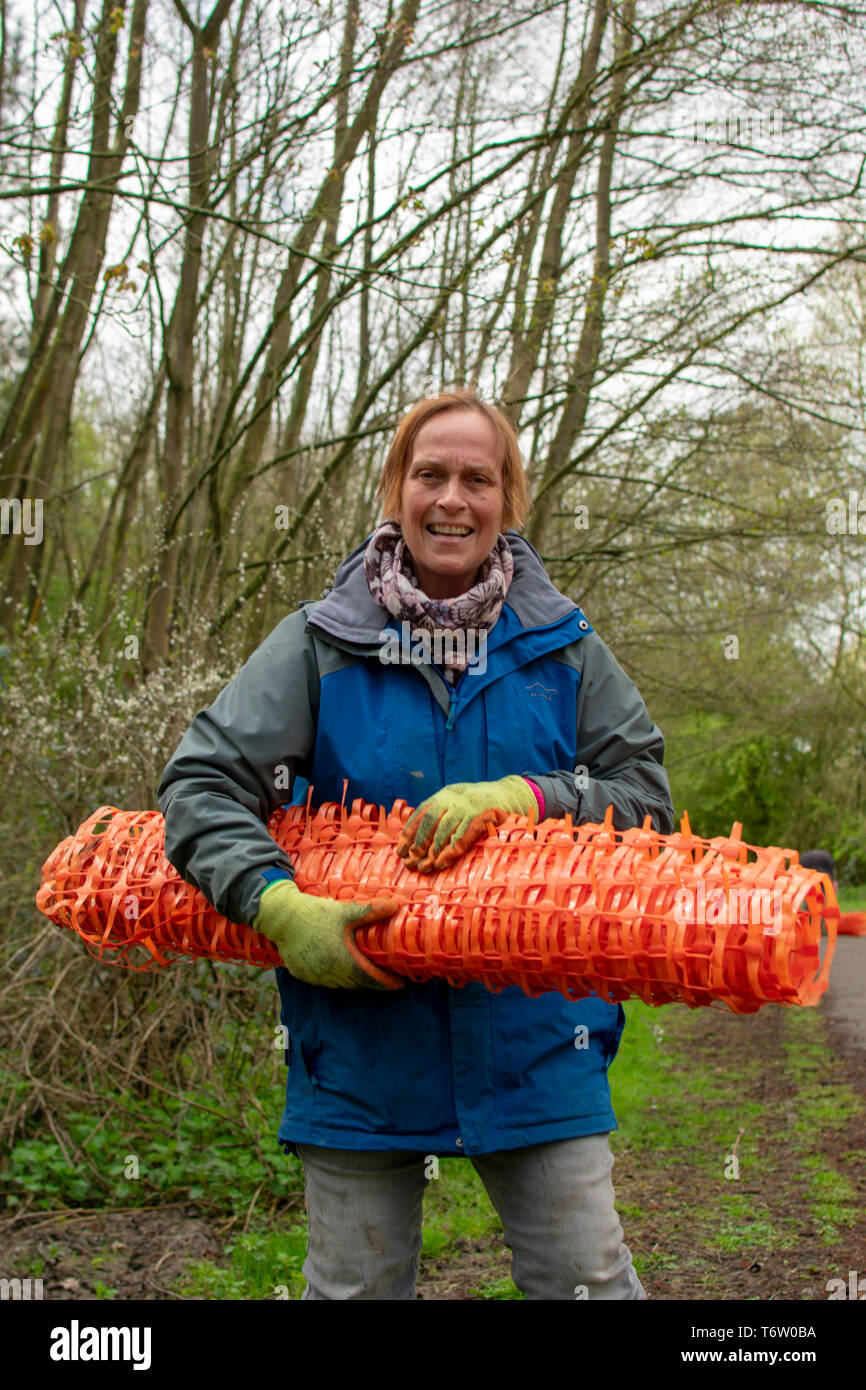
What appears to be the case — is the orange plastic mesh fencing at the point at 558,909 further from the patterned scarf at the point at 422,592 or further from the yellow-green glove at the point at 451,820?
the patterned scarf at the point at 422,592

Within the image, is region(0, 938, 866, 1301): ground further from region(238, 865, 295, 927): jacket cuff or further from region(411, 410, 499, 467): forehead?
region(411, 410, 499, 467): forehead

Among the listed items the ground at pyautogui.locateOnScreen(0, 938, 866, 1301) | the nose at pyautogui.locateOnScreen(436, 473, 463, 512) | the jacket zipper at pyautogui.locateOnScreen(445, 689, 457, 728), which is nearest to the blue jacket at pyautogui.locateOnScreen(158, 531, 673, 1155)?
the jacket zipper at pyautogui.locateOnScreen(445, 689, 457, 728)

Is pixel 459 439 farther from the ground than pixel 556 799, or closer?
farther from the ground

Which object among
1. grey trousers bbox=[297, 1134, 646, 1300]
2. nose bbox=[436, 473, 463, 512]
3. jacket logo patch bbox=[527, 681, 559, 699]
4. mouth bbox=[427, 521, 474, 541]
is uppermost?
nose bbox=[436, 473, 463, 512]

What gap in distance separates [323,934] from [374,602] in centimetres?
71

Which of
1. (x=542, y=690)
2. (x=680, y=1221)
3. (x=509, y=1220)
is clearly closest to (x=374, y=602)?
(x=542, y=690)

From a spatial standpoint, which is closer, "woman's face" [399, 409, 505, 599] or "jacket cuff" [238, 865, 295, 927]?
"jacket cuff" [238, 865, 295, 927]

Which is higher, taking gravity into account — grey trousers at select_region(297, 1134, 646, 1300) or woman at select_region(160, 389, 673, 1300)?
woman at select_region(160, 389, 673, 1300)

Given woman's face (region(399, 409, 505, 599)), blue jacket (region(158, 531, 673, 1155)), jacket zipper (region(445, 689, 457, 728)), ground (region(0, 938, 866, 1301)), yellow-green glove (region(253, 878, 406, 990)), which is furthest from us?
ground (region(0, 938, 866, 1301))

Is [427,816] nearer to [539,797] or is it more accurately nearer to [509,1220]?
[539,797]

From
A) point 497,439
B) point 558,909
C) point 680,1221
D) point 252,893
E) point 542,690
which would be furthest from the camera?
point 680,1221

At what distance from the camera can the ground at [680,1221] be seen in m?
4.02

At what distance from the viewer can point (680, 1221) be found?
15.6 ft

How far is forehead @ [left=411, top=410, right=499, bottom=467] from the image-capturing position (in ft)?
8.43
